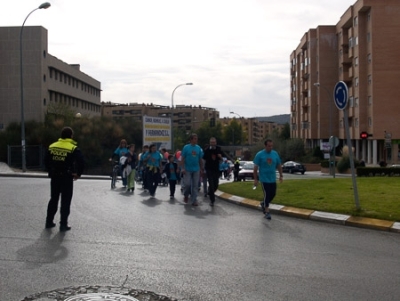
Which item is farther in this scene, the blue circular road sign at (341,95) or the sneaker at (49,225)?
the blue circular road sign at (341,95)

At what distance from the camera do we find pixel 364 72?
6284 centimetres

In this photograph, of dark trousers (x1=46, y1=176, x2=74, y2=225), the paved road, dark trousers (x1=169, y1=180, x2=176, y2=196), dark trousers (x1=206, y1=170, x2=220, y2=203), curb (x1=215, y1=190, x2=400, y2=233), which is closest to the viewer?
the paved road

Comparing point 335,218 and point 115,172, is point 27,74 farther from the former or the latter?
point 335,218

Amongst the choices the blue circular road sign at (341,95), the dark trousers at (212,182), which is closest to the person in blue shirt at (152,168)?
the dark trousers at (212,182)

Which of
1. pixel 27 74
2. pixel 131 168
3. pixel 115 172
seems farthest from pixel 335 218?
pixel 27 74

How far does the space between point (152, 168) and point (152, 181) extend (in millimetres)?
616

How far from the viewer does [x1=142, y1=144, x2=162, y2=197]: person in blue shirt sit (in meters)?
16.9

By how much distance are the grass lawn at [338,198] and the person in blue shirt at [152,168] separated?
2.16 m

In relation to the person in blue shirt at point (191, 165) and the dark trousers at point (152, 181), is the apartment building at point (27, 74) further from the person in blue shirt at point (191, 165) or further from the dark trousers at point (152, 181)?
the person in blue shirt at point (191, 165)

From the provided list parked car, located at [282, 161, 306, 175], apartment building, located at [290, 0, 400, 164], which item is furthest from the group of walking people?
parked car, located at [282, 161, 306, 175]

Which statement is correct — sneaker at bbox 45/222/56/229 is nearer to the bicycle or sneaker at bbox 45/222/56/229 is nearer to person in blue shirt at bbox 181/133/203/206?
person in blue shirt at bbox 181/133/203/206

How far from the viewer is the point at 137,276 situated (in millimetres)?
6578

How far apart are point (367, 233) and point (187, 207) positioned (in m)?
4.86

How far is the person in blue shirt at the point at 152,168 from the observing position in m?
16.9
